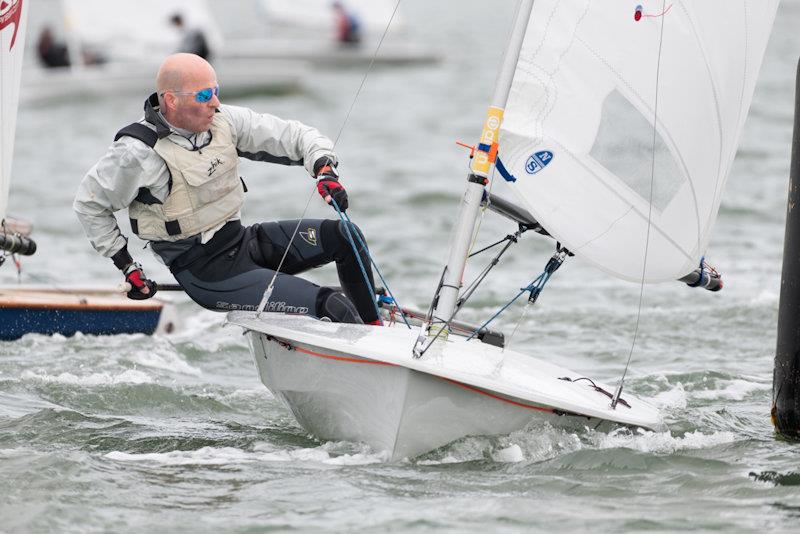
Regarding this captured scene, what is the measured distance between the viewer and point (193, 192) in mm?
4453

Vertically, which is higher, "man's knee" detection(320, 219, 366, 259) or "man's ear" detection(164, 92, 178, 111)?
"man's ear" detection(164, 92, 178, 111)

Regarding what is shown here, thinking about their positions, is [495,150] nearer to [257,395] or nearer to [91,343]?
[257,395]

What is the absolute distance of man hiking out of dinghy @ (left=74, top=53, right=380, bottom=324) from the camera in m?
4.35

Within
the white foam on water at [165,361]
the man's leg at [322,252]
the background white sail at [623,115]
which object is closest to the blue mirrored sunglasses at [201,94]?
the man's leg at [322,252]

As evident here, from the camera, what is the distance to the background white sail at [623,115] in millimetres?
4312

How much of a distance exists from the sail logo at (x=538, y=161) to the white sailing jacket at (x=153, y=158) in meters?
0.70

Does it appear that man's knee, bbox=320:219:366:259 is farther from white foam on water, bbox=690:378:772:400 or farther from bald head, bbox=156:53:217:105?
white foam on water, bbox=690:378:772:400

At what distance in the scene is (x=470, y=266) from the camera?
8.83 m

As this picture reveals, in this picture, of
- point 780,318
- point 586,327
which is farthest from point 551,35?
point 586,327

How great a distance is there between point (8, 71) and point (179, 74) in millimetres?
1360

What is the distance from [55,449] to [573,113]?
6.85ft

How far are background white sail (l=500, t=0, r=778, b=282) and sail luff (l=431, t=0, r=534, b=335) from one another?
1.5 inches

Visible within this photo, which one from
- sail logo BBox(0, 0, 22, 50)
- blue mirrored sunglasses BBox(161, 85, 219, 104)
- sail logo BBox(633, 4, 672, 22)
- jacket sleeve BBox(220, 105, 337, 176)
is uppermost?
sail logo BBox(633, 4, 672, 22)

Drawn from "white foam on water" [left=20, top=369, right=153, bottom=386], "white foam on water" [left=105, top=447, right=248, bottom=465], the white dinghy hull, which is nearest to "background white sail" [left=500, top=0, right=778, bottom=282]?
the white dinghy hull
